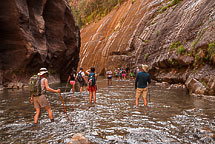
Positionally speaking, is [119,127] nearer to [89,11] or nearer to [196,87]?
[196,87]

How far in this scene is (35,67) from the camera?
70.1 ft

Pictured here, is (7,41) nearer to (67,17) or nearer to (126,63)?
(67,17)

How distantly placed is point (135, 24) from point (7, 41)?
82.4 ft

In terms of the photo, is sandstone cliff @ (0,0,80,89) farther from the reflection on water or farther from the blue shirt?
the blue shirt

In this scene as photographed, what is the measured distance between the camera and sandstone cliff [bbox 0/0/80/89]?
57.6ft

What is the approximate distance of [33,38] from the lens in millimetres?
20031

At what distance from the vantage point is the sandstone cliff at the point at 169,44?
11.2m

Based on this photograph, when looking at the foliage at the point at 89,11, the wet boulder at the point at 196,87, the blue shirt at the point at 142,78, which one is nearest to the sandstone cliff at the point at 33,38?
the blue shirt at the point at 142,78

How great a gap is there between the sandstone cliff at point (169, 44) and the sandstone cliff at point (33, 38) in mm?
11270

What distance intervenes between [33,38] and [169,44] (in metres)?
14.6

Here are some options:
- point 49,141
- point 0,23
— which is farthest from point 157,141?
point 0,23

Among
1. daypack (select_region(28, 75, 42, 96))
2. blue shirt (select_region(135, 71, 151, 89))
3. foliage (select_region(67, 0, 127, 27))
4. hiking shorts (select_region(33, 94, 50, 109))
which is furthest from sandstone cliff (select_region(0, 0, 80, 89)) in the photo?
foliage (select_region(67, 0, 127, 27))

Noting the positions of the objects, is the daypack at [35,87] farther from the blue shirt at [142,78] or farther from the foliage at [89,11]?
the foliage at [89,11]

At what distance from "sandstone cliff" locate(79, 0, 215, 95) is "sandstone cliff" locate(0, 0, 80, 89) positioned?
11.3 m
